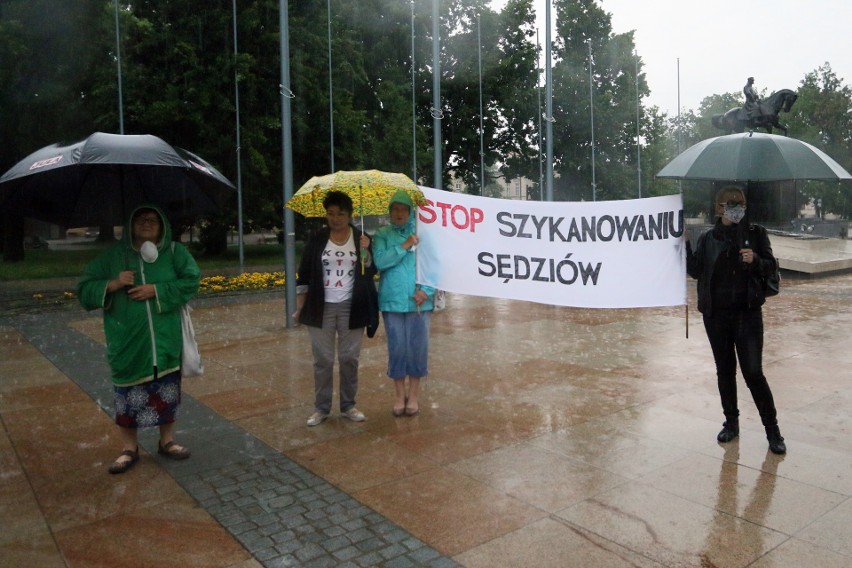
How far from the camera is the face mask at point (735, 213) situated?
498 cm

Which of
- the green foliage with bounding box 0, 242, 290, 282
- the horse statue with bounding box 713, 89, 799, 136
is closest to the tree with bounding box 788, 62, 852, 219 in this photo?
the horse statue with bounding box 713, 89, 799, 136

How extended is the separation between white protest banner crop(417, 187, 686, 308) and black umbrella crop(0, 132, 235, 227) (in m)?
1.77

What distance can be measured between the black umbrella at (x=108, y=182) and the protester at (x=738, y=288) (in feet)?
11.2

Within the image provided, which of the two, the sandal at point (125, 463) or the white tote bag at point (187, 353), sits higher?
the white tote bag at point (187, 353)

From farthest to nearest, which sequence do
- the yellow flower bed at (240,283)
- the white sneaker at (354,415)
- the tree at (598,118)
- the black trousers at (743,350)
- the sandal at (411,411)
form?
the tree at (598,118) < the yellow flower bed at (240,283) < the sandal at (411,411) < the white sneaker at (354,415) < the black trousers at (743,350)

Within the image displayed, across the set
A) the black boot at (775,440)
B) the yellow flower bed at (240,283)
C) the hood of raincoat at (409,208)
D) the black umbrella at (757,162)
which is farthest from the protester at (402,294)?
the yellow flower bed at (240,283)

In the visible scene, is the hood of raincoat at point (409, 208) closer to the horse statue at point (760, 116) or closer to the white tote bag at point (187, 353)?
the white tote bag at point (187, 353)

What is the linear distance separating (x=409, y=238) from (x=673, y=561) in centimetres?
311

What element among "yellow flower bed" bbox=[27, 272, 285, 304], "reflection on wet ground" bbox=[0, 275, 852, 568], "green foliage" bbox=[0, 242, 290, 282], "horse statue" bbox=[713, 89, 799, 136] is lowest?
"reflection on wet ground" bbox=[0, 275, 852, 568]

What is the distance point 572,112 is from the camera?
3647 cm

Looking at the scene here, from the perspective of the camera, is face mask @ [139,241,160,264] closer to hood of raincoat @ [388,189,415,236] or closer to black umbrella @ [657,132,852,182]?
hood of raincoat @ [388,189,415,236]

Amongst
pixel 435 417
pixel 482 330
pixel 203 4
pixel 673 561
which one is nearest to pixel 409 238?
pixel 435 417

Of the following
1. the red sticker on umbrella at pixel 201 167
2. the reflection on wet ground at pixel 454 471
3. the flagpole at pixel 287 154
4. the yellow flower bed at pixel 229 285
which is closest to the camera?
the reflection on wet ground at pixel 454 471

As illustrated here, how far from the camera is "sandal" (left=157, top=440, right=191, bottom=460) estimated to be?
16.7ft
